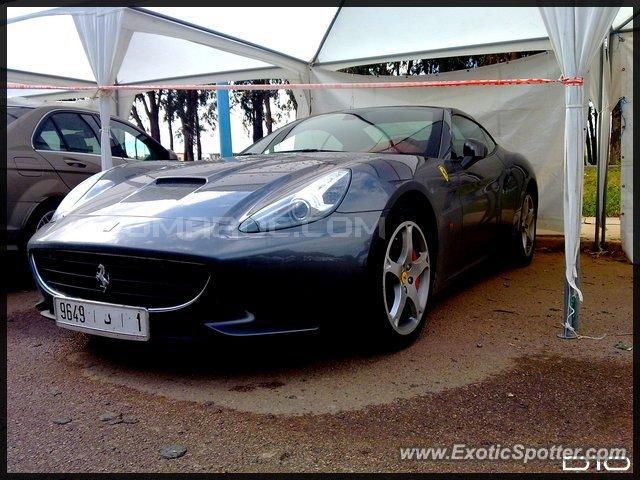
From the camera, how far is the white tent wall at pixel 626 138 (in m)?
5.69

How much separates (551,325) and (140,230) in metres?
2.45

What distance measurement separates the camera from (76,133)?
5.68m

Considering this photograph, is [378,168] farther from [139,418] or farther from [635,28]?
[635,28]

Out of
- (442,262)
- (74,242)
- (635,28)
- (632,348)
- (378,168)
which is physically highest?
(635,28)

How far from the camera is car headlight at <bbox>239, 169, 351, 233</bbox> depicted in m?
2.66

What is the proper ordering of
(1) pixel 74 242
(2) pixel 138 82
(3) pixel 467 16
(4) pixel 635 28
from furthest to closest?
(2) pixel 138 82 → (3) pixel 467 16 → (4) pixel 635 28 → (1) pixel 74 242

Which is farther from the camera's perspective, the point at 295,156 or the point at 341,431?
the point at 295,156

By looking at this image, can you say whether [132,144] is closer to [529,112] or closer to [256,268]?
[256,268]

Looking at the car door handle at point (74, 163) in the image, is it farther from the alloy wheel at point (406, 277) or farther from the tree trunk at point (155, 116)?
the tree trunk at point (155, 116)

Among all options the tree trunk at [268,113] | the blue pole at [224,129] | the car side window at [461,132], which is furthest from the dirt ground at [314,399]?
the tree trunk at [268,113]

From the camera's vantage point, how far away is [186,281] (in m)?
2.55

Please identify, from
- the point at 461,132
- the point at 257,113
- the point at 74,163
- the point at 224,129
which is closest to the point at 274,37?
the point at 224,129

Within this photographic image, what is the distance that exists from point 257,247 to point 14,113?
3543mm

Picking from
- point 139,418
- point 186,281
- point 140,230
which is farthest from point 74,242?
point 139,418
